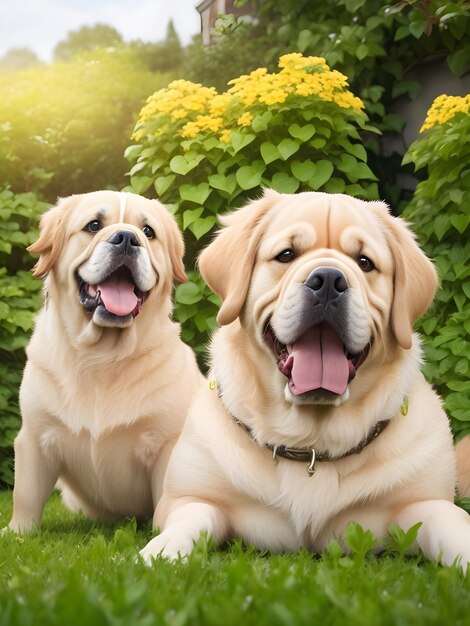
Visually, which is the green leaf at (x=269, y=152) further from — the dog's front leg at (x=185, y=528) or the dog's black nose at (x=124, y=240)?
the dog's front leg at (x=185, y=528)

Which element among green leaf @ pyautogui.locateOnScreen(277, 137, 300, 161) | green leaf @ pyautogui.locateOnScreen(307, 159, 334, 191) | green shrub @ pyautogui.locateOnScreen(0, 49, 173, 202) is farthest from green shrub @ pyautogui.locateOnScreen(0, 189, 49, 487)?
green leaf @ pyautogui.locateOnScreen(307, 159, 334, 191)

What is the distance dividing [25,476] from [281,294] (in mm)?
1452

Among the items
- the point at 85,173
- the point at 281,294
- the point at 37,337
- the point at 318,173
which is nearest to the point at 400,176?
the point at 318,173

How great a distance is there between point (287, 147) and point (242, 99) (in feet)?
1.47

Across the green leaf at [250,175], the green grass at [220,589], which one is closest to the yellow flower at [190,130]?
the green leaf at [250,175]

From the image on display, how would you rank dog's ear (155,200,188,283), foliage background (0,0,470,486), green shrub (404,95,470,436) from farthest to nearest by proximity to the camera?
foliage background (0,0,470,486), green shrub (404,95,470,436), dog's ear (155,200,188,283)

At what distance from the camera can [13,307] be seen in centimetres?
516

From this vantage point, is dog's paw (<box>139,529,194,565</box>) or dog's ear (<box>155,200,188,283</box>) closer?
dog's paw (<box>139,529,194,565</box>)

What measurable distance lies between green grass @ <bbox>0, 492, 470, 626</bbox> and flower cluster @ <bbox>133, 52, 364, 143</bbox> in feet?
8.97

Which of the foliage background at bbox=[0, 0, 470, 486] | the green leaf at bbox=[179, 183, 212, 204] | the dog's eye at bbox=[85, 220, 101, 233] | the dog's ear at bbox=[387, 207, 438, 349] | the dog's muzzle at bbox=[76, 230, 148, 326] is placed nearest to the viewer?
the dog's ear at bbox=[387, 207, 438, 349]

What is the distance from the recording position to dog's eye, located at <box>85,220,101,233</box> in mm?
3654

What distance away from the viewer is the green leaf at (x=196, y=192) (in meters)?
4.83

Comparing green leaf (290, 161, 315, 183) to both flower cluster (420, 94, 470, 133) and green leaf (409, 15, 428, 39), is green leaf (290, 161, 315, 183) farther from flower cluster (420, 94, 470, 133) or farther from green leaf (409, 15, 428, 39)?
green leaf (409, 15, 428, 39)

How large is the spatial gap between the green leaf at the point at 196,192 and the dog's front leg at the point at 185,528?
2.19 m
